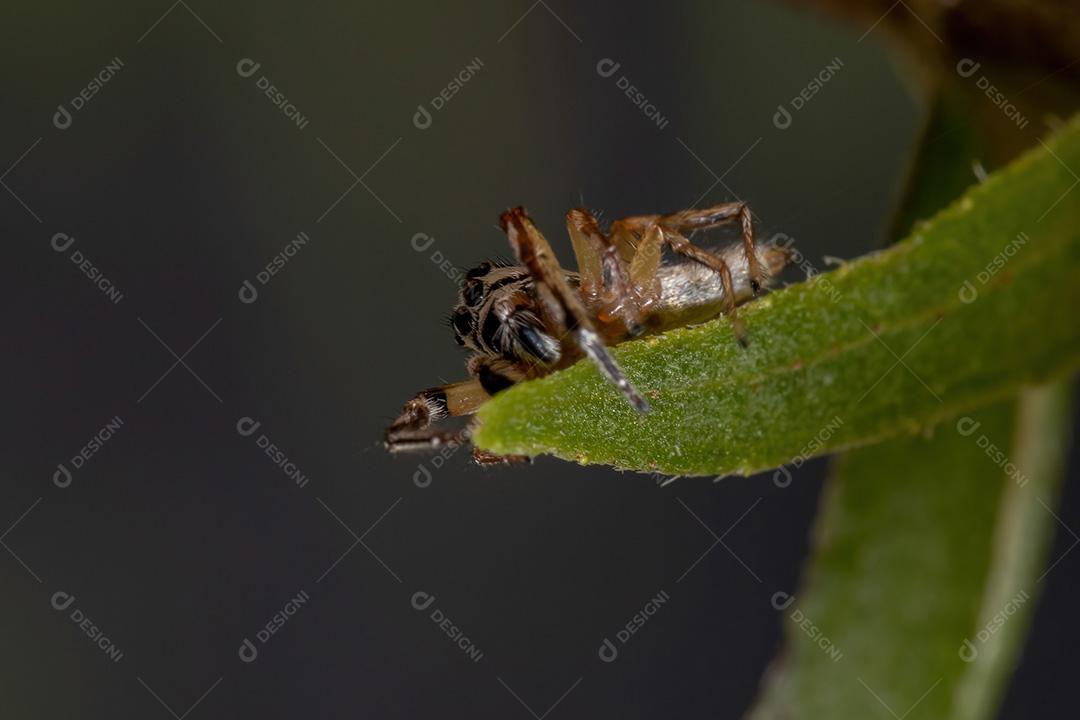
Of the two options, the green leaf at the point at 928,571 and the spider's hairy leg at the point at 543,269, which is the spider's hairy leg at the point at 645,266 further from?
the green leaf at the point at 928,571

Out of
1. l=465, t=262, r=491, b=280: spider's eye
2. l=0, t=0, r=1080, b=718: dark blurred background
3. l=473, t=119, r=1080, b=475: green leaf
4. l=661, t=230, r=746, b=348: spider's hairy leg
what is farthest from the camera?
l=0, t=0, r=1080, b=718: dark blurred background

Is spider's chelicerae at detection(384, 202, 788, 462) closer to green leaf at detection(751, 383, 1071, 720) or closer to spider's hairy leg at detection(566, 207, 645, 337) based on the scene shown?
spider's hairy leg at detection(566, 207, 645, 337)

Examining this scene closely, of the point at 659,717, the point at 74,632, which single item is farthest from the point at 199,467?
the point at 659,717

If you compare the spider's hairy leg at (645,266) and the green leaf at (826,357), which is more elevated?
the spider's hairy leg at (645,266)

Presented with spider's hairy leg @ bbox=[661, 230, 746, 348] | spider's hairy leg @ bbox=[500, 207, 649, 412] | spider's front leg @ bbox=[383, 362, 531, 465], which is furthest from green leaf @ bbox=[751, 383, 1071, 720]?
spider's front leg @ bbox=[383, 362, 531, 465]

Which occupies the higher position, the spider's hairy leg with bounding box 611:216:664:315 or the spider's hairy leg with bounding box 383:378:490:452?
the spider's hairy leg with bounding box 383:378:490:452

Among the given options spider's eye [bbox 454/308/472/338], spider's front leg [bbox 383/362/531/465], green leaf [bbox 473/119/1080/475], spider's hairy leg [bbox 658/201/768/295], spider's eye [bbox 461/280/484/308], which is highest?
spider's eye [bbox 461/280/484/308]

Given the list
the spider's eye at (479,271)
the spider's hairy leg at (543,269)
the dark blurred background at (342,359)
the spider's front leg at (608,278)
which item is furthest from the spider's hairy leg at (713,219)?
the dark blurred background at (342,359)

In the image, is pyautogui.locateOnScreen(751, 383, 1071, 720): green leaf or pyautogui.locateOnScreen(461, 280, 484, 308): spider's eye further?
pyautogui.locateOnScreen(461, 280, 484, 308): spider's eye
